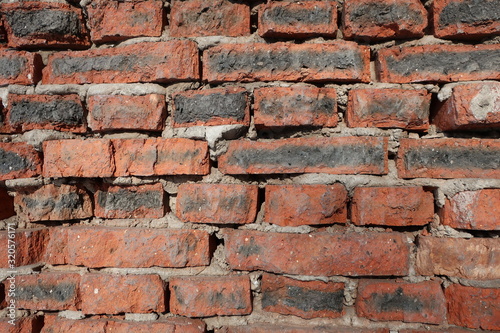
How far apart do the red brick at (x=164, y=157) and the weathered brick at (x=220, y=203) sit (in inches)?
2.0

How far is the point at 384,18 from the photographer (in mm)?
757

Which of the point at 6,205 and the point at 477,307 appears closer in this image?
the point at 477,307

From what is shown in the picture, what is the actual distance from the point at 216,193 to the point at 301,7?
0.50 meters

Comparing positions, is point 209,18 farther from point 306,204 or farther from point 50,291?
point 50,291

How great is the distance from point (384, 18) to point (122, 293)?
3.07ft

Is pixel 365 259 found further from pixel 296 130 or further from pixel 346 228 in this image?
pixel 296 130

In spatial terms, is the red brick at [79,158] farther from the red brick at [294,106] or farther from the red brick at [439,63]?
the red brick at [439,63]

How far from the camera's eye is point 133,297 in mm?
796

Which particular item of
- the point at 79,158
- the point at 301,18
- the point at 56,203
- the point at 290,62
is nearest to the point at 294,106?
the point at 290,62

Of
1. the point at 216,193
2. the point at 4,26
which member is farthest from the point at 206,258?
the point at 4,26

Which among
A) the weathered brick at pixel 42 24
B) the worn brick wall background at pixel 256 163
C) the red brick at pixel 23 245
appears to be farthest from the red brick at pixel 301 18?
the red brick at pixel 23 245

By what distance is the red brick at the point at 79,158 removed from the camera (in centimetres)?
79

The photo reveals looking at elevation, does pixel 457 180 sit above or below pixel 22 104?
below

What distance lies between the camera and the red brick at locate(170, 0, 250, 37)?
79 cm
